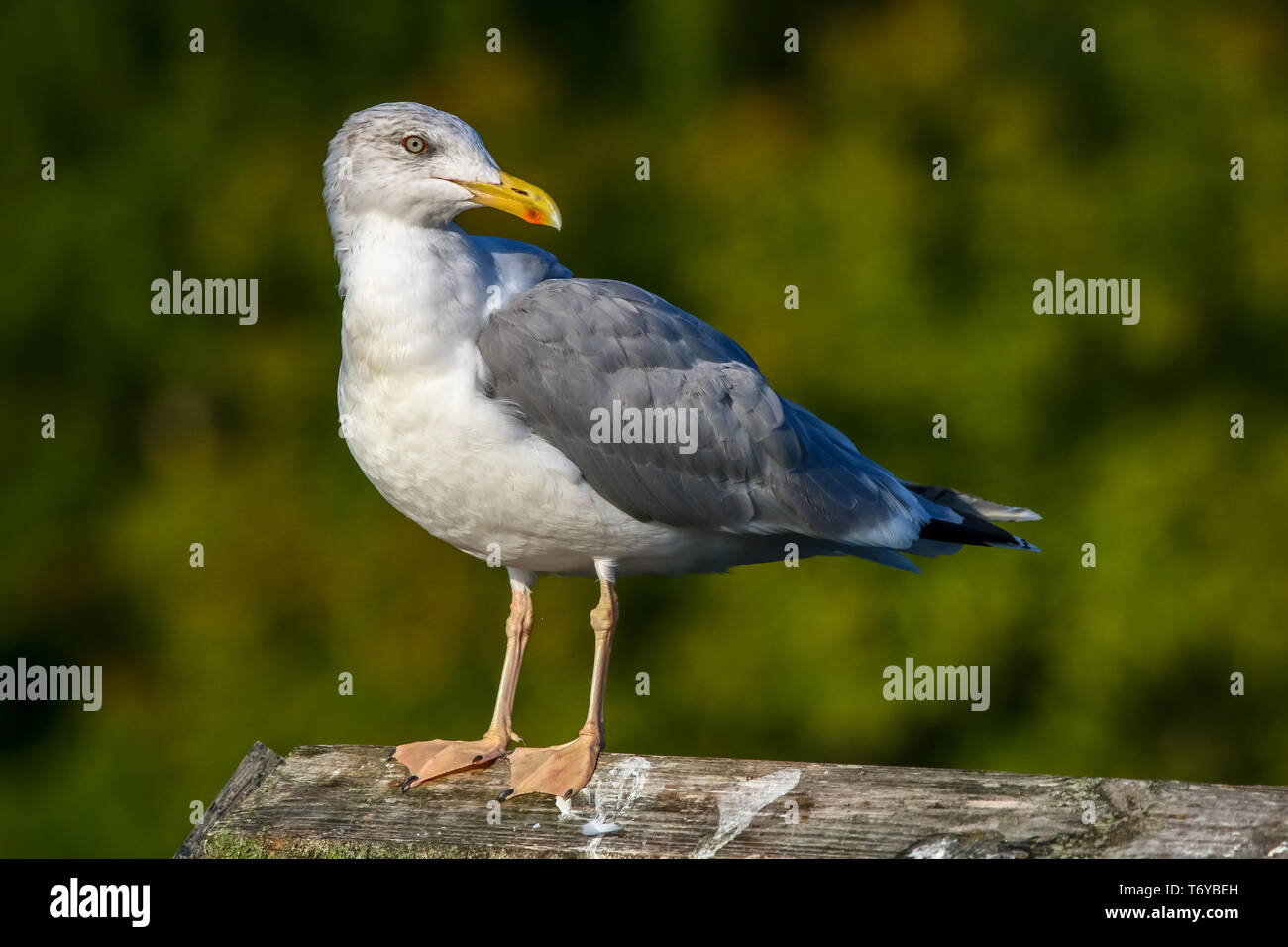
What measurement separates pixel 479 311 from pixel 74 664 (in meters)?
4.47

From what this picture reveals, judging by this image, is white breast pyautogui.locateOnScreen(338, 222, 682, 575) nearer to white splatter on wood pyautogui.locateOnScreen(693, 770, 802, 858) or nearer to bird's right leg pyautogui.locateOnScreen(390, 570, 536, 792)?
bird's right leg pyautogui.locateOnScreen(390, 570, 536, 792)

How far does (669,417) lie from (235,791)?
1.28 metres

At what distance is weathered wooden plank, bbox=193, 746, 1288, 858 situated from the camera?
3.13 m

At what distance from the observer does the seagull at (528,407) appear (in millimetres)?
3562

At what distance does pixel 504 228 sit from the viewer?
21.1ft

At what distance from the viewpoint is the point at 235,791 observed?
3.61 m

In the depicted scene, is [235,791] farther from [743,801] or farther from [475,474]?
[743,801]

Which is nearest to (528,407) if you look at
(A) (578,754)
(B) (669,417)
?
(B) (669,417)

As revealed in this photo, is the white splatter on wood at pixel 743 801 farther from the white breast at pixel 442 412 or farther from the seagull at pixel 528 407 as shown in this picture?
the white breast at pixel 442 412

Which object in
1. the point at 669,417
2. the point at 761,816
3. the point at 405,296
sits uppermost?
the point at 405,296

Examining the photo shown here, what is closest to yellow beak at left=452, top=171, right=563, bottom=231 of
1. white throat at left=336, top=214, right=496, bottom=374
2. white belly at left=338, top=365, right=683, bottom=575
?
white throat at left=336, top=214, right=496, bottom=374

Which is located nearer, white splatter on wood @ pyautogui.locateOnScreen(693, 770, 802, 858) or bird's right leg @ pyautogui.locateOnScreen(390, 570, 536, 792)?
white splatter on wood @ pyautogui.locateOnScreen(693, 770, 802, 858)
